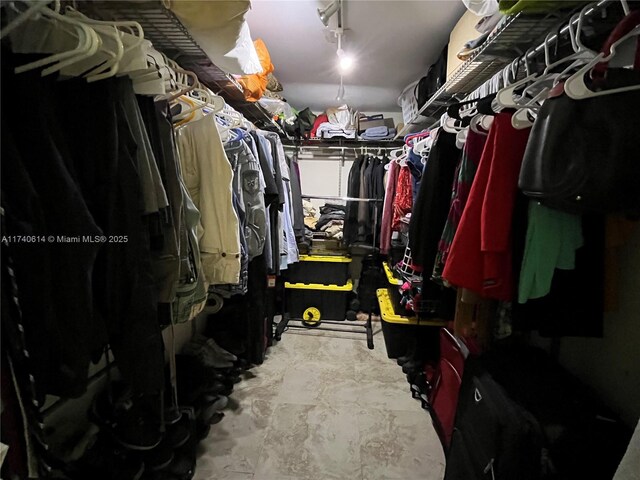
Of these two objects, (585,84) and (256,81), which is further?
(256,81)

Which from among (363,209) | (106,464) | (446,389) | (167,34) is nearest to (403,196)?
(363,209)

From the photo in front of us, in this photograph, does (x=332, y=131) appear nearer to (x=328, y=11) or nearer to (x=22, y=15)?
(x=328, y=11)

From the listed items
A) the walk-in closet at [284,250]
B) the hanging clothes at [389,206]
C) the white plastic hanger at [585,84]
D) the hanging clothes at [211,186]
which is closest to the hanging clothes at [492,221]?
the walk-in closet at [284,250]

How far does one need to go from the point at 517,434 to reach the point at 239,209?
1311mm

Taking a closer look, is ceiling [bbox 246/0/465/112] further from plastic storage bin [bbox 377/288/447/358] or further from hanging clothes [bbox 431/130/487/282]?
plastic storage bin [bbox 377/288/447/358]

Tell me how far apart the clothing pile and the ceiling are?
7.6 inches

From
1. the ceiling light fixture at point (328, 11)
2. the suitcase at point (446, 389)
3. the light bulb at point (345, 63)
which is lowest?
the suitcase at point (446, 389)

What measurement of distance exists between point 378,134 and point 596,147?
2.50 meters

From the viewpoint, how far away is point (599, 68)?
0.67 m

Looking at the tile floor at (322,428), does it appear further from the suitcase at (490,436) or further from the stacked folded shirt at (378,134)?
the stacked folded shirt at (378,134)

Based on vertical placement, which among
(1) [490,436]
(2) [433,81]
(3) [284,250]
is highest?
(2) [433,81]

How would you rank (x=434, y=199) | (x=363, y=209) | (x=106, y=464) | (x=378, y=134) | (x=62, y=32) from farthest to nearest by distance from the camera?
1. (x=378, y=134)
2. (x=363, y=209)
3. (x=434, y=199)
4. (x=106, y=464)
5. (x=62, y=32)

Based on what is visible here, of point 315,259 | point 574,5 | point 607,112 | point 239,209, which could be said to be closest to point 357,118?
point 315,259

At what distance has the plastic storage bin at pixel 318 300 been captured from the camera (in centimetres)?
283
